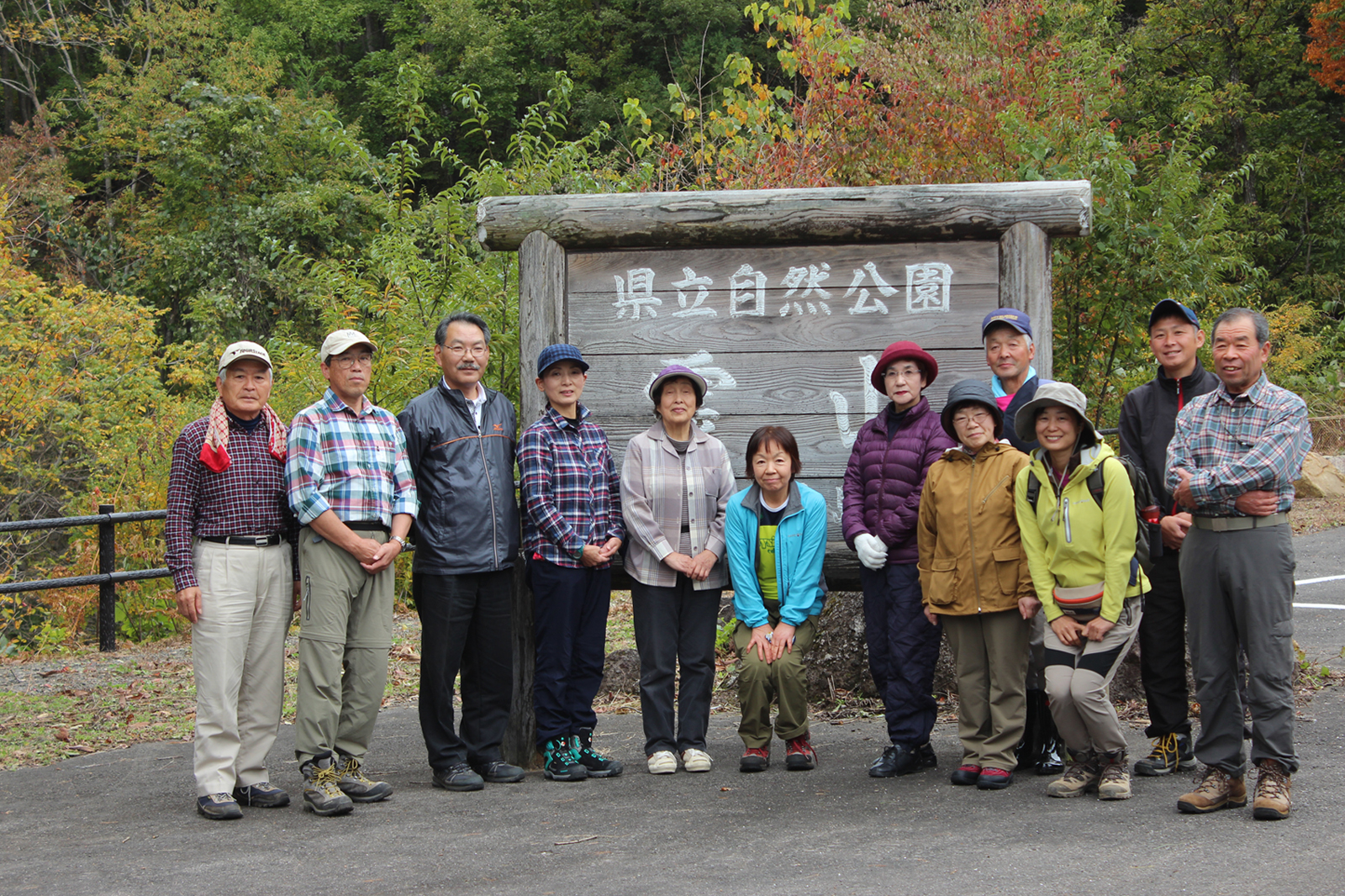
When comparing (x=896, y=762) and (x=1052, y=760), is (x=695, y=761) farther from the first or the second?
(x=1052, y=760)

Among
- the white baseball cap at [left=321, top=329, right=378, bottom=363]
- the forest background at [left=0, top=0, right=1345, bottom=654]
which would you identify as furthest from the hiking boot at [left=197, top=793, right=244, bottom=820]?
the forest background at [left=0, top=0, right=1345, bottom=654]

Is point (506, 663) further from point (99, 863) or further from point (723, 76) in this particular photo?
point (723, 76)

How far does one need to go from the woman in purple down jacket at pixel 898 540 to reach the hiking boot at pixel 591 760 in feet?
3.58

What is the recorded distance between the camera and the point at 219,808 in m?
4.30

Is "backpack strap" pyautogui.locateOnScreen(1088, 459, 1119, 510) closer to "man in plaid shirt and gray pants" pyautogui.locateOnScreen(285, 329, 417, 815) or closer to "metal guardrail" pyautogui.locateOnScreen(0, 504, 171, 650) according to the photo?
"man in plaid shirt and gray pants" pyautogui.locateOnScreen(285, 329, 417, 815)

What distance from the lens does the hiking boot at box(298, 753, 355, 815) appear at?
4.30 metres

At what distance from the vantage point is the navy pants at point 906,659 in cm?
469

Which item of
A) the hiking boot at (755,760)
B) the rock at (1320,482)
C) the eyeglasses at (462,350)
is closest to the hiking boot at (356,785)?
the hiking boot at (755,760)

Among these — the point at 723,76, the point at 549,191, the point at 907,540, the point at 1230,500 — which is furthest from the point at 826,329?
the point at 723,76

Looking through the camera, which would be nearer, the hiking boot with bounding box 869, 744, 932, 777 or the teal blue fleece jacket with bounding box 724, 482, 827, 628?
the hiking boot with bounding box 869, 744, 932, 777

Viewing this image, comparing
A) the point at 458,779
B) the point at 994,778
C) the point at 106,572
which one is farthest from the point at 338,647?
the point at 106,572

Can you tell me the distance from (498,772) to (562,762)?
27cm

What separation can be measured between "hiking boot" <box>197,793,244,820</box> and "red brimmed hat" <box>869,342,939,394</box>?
3.13m

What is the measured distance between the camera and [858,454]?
491cm
